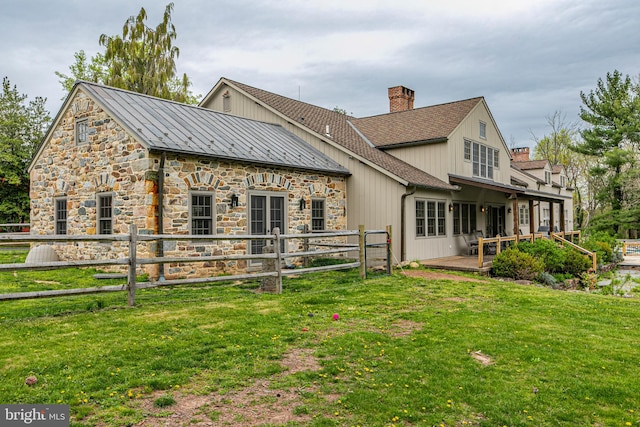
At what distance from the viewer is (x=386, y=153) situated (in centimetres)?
1884

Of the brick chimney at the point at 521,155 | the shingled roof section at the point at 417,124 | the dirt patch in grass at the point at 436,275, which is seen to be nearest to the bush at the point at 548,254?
the dirt patch in grass at the point at 436,275

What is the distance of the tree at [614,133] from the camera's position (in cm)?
3172

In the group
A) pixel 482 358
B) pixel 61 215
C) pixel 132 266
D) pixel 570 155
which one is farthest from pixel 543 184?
pixel 132 266

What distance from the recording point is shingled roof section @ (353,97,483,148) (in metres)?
18.0

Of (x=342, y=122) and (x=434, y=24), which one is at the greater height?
(x=434, y=24)

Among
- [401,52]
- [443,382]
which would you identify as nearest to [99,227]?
[443,382]

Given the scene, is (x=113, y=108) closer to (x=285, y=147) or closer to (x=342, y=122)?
(x=285, y=147)

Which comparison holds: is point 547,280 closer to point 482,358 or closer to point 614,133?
point 482,358

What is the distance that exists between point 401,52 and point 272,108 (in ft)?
27.9

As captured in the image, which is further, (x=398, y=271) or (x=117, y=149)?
(x=398, y=271)

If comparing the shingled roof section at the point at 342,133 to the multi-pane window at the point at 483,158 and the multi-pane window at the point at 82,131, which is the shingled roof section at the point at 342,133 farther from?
the multi-pane window at the point at 82,131

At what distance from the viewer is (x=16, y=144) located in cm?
2812

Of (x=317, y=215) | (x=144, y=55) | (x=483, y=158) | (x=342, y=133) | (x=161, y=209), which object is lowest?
(x=317, y=215)

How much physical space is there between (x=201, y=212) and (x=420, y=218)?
24.8 ft
